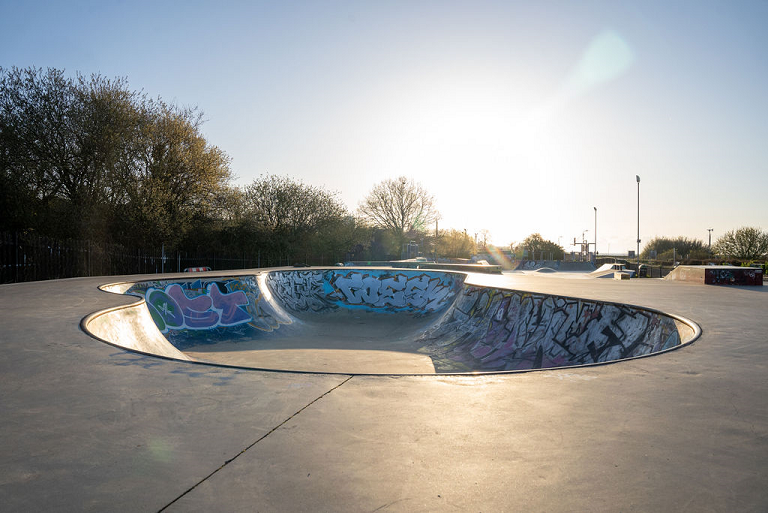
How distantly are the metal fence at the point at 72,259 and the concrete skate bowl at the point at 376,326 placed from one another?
14.0 feet

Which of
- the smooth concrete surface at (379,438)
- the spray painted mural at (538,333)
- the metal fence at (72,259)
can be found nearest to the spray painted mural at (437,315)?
the spray painted mural at (538,333)

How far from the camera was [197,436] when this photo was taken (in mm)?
2293

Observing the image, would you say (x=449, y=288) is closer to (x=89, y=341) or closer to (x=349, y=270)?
(x=349, y=270)

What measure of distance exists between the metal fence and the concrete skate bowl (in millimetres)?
4267

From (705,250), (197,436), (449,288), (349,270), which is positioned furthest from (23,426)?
(705,250)

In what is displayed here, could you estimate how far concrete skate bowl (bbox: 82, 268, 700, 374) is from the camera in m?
6.73

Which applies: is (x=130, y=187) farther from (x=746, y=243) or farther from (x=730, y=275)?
(x=746, y=243)

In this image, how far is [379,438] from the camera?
2.31 metres

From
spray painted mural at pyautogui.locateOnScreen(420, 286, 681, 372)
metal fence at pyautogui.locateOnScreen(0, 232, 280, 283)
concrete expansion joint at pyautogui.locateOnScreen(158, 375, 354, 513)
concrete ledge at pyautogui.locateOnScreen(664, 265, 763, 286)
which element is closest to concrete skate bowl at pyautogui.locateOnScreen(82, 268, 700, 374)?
spray painted mural at pyautogui.locateOnScreen(420, 286, 681, 372)

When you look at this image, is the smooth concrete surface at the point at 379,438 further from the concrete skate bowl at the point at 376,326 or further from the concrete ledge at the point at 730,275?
the concrete ledge at the point at 730,275

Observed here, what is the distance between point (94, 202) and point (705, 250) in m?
72.9

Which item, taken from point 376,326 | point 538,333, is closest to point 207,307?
point 376,326

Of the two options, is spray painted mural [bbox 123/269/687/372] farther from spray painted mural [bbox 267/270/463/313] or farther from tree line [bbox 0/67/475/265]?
tree line [bbox 0/67/475/265]

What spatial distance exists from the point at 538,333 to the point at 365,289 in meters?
8.39
